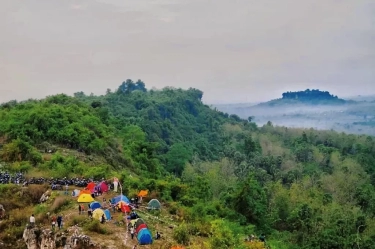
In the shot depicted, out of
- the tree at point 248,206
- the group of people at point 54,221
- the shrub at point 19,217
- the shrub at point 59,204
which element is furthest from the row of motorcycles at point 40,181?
the tree at point 248,206

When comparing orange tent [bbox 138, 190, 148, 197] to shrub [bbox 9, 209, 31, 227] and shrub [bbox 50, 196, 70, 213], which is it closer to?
shrub [bbox 50, 196, 70, 213]

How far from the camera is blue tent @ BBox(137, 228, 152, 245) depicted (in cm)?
2606

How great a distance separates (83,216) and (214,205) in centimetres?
1378

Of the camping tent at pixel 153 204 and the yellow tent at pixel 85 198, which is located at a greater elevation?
the yellow tent at pixel 85 198

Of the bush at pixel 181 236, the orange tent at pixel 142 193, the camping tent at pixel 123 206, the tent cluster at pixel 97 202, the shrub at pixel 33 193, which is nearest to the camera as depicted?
the bush at pixel 181 236

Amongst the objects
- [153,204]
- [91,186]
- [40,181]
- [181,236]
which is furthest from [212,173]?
[181,236]

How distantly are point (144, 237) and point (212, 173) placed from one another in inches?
1535

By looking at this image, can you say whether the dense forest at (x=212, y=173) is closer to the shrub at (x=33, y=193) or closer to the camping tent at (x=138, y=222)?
the camping tent at (x=138, y=222)

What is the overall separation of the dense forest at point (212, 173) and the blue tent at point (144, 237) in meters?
1.77

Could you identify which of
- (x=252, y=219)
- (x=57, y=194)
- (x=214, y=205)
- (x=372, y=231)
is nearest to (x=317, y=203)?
(x=372, y=231)

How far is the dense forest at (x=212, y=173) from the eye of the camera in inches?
1453

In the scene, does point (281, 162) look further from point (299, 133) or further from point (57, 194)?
point (57, 194)

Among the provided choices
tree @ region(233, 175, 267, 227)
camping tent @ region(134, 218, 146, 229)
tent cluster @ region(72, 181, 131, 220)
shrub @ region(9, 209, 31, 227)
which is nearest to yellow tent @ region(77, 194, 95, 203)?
tent cluster @ region(72, 181, 131, 220)

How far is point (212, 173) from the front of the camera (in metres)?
64.6
